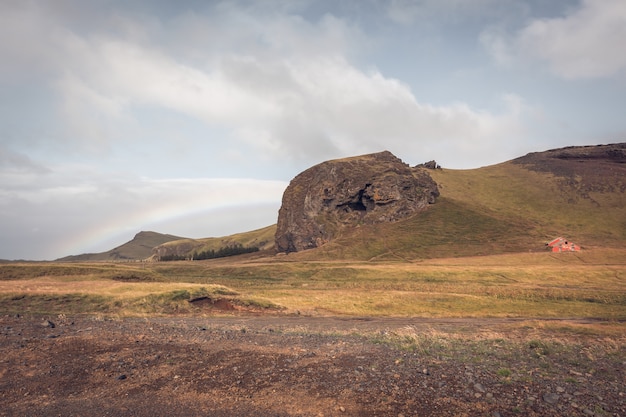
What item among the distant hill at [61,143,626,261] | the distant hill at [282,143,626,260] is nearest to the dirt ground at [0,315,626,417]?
the distant hill at [61,143,626,261]

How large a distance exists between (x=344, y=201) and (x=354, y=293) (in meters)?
102

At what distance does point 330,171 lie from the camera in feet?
532

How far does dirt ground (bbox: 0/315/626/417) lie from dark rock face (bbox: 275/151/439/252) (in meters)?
130

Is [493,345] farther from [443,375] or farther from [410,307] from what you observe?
[410,307]

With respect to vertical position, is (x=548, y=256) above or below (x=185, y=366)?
below

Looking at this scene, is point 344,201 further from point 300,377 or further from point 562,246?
point 300,377

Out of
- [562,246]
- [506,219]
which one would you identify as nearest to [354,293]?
[562,246]

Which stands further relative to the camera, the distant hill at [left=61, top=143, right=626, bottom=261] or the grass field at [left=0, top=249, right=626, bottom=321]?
the distant hill at [left=61, top=143, right=626, bottom=261]

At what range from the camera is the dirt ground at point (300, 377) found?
1032 cm

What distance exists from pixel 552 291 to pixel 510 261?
159 feet

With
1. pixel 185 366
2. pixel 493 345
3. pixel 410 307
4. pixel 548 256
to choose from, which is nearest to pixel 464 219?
pixel 548 256

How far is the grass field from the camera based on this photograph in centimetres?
3799

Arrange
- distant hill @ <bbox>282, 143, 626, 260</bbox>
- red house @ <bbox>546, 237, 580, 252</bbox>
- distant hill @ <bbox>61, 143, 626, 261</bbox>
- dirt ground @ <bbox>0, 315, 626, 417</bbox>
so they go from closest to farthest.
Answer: dirt ground @ <bbox>0, 315, 626, 417</bbox> < red house @ <bbox>546, 237, 580, 252</bbox> < distant hill @ <bbox>61, 143, 626, 261</bbox> < distant hill @ <bbox>282, 143, 626, 260</bbox>

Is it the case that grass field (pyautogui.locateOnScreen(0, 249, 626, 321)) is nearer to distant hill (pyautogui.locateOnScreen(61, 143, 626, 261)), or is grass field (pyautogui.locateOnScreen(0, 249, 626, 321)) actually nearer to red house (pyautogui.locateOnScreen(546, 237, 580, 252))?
red house (pyautogui.locateOnScreen(546, 237, 580, 252))
